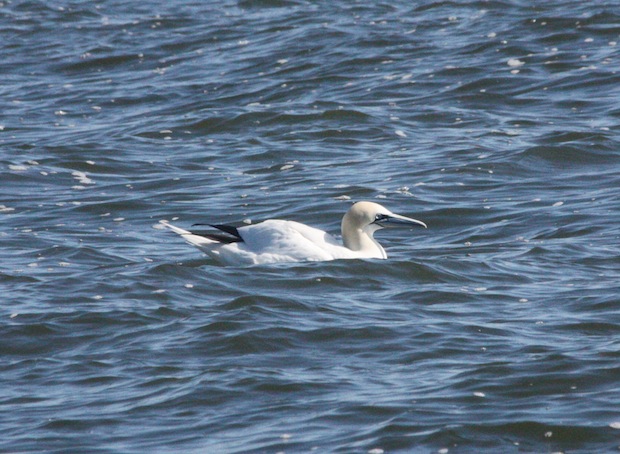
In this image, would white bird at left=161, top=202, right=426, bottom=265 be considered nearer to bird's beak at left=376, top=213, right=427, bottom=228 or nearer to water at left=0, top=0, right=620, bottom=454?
bird's beak at left=376, top=213, right=427, bottom=228

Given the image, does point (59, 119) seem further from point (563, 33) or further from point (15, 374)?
point (15, 374)

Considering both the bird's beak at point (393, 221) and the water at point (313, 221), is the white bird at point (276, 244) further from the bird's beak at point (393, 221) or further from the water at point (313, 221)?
the water at point (313, 221)

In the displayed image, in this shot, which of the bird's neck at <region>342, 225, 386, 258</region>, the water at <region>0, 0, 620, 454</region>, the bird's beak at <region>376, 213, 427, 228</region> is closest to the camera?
the water at <region>0, 0, 620, 454</region>

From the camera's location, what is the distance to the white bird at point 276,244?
37.9ft

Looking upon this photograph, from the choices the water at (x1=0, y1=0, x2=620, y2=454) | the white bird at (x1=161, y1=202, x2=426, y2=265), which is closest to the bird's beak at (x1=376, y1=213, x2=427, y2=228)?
the white bird at (x1=161, y1=202, x2=426, y2=265)

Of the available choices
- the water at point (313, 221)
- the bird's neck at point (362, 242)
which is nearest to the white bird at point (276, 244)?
the bird's neck at point (362, 242)

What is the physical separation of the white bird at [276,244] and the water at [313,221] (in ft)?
0.67

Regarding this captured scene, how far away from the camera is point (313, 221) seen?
13891 mm

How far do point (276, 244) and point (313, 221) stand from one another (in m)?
2.34

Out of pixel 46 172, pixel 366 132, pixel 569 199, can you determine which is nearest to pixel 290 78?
pixel 366 132

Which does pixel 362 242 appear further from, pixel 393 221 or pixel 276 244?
pixel 276 244

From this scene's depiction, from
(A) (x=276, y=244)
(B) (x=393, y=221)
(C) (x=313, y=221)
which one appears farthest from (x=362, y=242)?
(C) (x=313, y=221)

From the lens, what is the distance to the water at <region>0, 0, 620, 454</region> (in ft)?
26.0

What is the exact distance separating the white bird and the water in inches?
8.0
